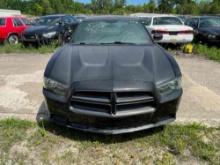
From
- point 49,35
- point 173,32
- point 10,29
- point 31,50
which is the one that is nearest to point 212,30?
point 173,32

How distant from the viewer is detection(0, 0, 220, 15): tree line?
58.8 meters

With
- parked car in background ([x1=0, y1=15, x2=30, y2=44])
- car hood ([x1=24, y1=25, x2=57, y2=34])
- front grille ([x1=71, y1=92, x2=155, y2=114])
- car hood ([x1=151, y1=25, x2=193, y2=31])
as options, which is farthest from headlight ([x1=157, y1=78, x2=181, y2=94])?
parked car in background ([x1=0, y1=15, x2=30, y2=44])

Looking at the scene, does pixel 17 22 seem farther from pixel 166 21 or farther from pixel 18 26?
pixel 166 21

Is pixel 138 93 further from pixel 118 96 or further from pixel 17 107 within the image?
pixel 17 107

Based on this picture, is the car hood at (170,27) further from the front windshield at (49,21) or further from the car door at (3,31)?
the car door at (3,31)

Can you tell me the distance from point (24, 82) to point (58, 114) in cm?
322

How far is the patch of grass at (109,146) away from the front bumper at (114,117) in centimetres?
28

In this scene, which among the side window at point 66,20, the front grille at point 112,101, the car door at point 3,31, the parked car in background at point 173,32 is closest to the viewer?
the front grille at point 112,101

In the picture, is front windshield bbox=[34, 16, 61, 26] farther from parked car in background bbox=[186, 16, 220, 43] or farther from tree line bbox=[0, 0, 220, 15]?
tree line bbox=[0, 0, 220, 15]

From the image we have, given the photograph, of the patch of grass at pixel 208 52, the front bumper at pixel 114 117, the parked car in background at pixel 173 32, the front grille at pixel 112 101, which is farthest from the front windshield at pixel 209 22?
the front grille at pixel 112 101

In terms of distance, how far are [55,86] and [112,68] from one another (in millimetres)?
760

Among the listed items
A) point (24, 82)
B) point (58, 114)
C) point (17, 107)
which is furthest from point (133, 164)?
point (24, 82)

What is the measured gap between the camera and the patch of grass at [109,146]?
11.4 feet

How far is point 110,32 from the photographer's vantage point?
508 cm
